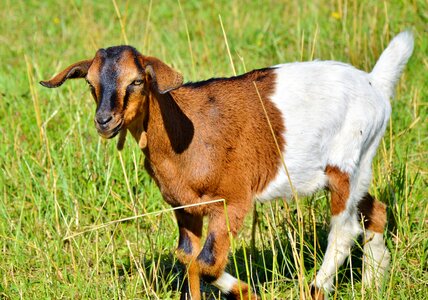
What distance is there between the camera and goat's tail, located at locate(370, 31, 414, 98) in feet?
19.6

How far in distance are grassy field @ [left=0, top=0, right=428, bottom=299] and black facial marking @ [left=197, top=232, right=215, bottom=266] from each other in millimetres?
277

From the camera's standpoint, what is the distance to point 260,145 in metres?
5.52

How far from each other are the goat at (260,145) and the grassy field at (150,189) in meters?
0.25

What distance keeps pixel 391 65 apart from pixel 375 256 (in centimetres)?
134

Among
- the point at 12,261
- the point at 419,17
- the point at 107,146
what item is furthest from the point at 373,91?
the point at 419,17

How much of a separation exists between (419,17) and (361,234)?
135 inches

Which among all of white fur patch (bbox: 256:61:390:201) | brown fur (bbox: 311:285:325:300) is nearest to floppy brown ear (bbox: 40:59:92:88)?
white fur patch (bbox: 256:61:390:201)

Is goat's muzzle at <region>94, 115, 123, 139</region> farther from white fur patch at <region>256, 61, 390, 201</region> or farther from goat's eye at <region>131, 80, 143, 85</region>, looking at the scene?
white fur patch at <region>256, 61, 390, 201</region>

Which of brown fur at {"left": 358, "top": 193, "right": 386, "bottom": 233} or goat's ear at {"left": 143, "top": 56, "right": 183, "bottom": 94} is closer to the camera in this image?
goat's ear at {"left": 143, "top": 56, "right": 183, "bottom": 94}

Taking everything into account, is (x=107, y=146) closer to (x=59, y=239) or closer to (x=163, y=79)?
(x=59, y=239)

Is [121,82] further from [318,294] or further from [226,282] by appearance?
[318,294]

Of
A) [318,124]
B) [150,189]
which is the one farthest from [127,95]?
[150,189]

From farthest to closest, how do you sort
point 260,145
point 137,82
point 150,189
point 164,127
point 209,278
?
point 150,189 < point 260,145 < point 209,278 < point 164,127 < point 137,82

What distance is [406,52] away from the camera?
19.8 ft
